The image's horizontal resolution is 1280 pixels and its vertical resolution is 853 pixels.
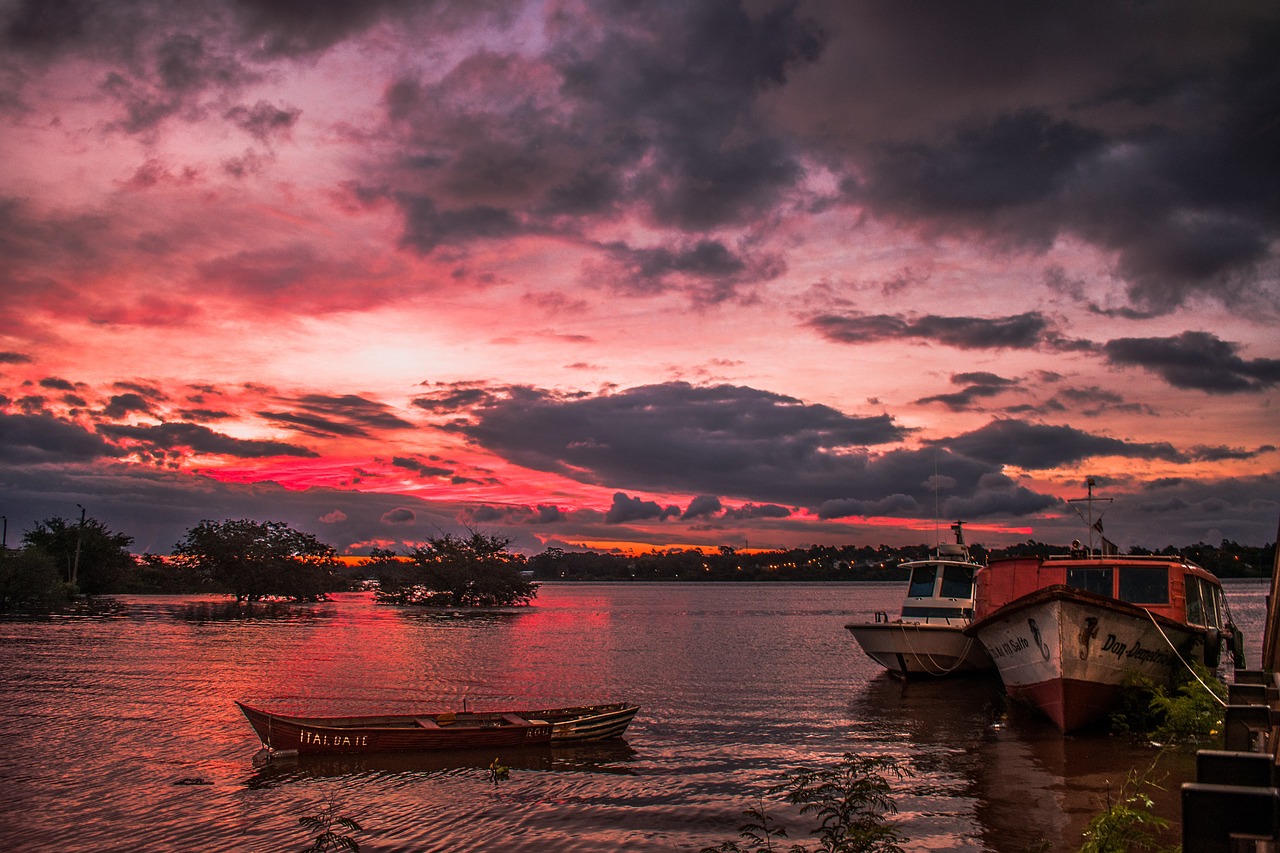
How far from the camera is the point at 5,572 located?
65062mm

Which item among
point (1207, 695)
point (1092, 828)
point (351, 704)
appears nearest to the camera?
point (1092, 828)

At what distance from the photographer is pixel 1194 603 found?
21.5m

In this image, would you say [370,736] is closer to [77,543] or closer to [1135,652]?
[1135,652]

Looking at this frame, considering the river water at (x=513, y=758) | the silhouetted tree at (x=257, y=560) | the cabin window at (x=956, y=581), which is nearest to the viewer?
the river water at (x=513, y=758)

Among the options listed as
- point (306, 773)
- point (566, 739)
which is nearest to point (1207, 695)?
point (566, 739)

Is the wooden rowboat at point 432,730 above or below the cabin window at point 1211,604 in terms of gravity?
below

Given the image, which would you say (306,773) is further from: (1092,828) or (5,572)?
(5,572)

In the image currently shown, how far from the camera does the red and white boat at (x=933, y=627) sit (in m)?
28.4

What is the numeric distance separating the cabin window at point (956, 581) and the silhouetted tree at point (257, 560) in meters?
71.0

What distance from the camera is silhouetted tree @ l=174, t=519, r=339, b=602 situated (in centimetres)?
8156

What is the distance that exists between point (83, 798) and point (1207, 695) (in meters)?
21.8

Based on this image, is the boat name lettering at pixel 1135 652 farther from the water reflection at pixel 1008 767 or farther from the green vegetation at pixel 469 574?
the green vegetation at pixel 469 574

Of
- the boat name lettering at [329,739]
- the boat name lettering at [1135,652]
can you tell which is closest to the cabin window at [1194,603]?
the boat name lettering at [1135,652]

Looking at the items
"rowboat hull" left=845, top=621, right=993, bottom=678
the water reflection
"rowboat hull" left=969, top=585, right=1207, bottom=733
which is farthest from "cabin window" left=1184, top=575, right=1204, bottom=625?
"rowboat hull" left=845, top=621, right=993, bottom=678
